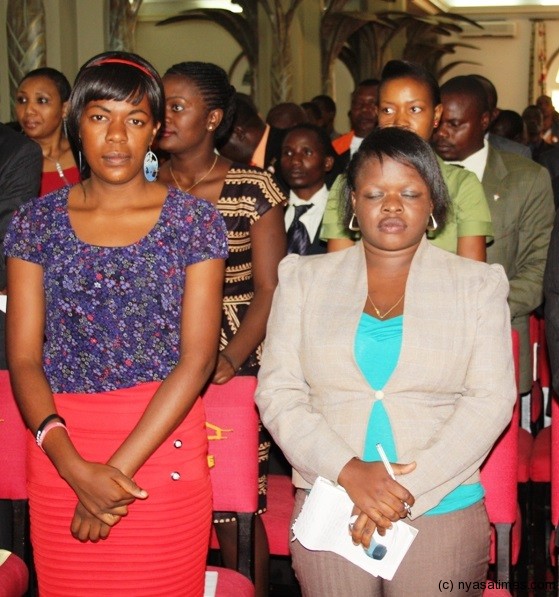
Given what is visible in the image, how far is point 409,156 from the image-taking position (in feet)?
8.70

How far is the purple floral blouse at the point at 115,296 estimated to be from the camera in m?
2.44

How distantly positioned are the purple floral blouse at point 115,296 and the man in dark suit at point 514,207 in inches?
65.4

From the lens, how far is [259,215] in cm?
327

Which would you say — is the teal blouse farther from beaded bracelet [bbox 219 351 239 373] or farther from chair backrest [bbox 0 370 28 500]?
chair backrest [bbox 0 370 28 500]

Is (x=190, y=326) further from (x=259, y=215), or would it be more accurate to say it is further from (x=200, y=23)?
(x=200, y=23)

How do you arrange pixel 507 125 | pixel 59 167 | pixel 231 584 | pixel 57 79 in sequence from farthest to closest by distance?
1. pixel 507 125
2. pixel 57 79
3. pixel 59 167
4. pixel 231 584

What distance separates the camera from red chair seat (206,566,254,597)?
2.74 meters

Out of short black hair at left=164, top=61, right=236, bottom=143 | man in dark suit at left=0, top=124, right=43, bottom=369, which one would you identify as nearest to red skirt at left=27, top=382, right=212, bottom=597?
man in dark suit at left=0, top=124, right=43, bottom=369

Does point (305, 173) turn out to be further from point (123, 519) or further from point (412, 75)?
point (123, 519)

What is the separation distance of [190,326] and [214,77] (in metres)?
1.28

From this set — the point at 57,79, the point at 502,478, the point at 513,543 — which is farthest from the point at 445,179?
the point at 57,79

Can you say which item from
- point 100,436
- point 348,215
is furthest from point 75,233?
point 348,215

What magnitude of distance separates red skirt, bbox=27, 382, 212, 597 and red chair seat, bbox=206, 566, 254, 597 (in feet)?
0.84

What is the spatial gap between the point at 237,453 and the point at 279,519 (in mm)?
421
